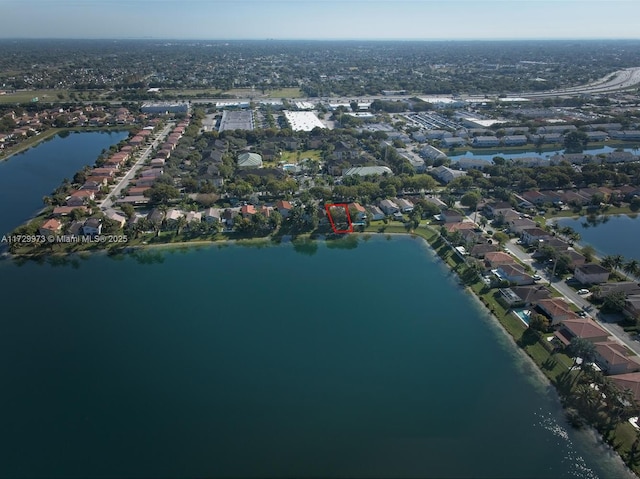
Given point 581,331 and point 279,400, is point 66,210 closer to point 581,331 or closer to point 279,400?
point 279,400

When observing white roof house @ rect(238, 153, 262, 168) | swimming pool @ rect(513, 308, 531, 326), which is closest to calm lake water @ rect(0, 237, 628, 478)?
swimming pool @ rect(513, 308, 531, 326)

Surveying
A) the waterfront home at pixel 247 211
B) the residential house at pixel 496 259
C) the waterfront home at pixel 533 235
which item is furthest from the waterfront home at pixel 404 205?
the waterfront home at pixel 247 211

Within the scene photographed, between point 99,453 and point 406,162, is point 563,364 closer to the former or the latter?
point 99,453

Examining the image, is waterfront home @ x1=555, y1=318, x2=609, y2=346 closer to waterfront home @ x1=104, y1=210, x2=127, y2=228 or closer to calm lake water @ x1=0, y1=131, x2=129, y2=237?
waterfront home @ x1=104, y1=210, x2=127, y2=228

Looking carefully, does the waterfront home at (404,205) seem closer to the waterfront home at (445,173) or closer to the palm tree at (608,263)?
the waterfront home at (445,173)

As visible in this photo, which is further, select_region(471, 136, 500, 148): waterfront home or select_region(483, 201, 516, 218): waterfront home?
select_region(471, 136, 500, 148): waterfront home

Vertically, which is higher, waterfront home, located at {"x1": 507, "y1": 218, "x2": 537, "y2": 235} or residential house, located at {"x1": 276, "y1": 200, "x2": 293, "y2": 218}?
residential house, located at {"x1": 276, "y1": 200, "x2": 293, "y2": 218}
